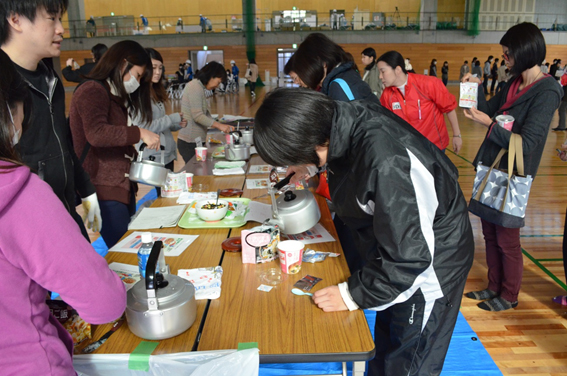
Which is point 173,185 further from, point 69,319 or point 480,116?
point 480,116

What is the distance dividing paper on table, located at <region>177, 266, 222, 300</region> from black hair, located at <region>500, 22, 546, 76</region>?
1.85 m

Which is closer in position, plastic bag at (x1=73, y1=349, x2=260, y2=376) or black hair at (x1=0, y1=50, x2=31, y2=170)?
→ black hair at (x1=0, y1=50, x2=31, y2=170)

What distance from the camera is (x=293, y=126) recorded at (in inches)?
43.1

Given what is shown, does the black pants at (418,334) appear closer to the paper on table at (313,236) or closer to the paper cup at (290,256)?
the paper cup at (290,256)

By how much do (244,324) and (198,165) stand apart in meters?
2.14

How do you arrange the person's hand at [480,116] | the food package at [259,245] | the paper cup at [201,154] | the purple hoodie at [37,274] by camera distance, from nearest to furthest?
1. the purple hoodie at [37,274]
2. the food package at [259,245]
3. the person's hand at [480,116]
4. the paper cup at [201,154]

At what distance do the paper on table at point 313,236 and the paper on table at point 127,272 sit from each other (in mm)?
586

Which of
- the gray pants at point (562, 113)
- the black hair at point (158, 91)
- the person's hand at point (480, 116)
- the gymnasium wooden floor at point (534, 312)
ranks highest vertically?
the black hair at point (158, 91)

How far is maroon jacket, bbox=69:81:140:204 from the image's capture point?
2109mm

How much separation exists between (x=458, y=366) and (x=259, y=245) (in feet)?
4.04

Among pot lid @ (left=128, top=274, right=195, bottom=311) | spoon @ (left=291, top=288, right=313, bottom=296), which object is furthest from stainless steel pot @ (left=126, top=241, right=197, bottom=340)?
spoon @ (left=291, top=288, right=313, bottom=296)

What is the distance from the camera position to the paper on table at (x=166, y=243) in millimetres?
1678

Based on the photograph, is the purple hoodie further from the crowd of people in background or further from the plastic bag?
the plastic bag

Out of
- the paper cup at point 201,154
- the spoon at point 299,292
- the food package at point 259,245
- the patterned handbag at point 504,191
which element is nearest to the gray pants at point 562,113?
the patterned handbag at point 504,191
